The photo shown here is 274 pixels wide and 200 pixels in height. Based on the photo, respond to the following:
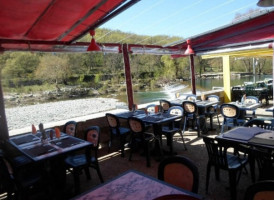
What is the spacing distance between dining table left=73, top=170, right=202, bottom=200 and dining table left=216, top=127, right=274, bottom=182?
4.30 feet

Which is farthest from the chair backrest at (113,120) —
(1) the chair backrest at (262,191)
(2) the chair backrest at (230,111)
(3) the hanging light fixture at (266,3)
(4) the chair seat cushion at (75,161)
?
(1) the chair backrest at (262,191)

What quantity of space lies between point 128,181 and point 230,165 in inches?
59.3

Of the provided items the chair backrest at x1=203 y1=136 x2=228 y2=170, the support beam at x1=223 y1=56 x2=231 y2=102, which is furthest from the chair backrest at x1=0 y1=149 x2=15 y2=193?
the support beam at x1=223 y1=56 x2=231 y2=102

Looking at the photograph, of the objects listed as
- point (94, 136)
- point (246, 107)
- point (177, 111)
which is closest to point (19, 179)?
point (94, 136)

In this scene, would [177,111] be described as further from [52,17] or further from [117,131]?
[52,17]

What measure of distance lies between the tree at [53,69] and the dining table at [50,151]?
22.8m

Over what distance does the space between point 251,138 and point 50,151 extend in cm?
248

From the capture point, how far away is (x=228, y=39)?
20.6 feet

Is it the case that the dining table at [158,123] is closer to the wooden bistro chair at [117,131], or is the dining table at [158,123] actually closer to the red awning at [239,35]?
the wooden bistro chair at [117,131]

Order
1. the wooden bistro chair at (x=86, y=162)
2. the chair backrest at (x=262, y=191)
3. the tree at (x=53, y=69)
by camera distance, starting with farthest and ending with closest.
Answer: the tree at (x=53, y=69) → the wooden bistro chair at (x=86, y=162) → the chair backrest at (x=262, y=191)

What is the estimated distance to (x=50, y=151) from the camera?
2.77 m

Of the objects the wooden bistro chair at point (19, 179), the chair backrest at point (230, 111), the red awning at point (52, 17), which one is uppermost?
the red awning at point (52, 17)

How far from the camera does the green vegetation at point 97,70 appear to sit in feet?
80.5

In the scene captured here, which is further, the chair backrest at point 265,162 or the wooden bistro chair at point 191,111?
the wooden bistro chair at point 191,111
